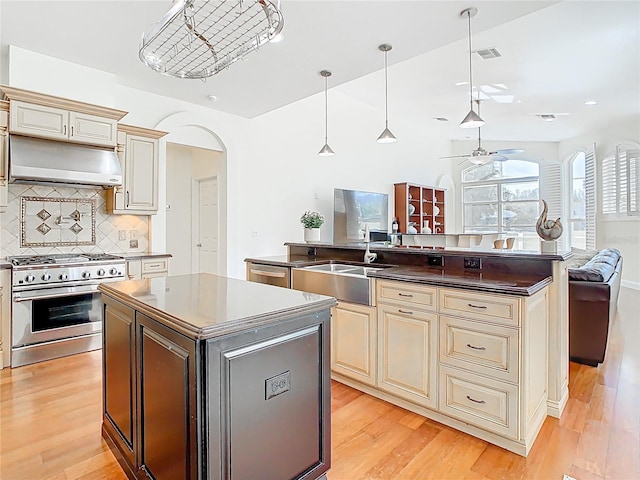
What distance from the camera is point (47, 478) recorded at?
1.78m

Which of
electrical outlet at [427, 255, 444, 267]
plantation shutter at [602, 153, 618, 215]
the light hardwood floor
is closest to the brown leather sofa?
the light hardwood floor

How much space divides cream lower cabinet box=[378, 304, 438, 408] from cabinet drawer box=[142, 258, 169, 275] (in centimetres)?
280

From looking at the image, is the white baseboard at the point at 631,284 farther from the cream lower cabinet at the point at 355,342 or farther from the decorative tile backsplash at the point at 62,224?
the decorative tile backsplash at the point at 62,224

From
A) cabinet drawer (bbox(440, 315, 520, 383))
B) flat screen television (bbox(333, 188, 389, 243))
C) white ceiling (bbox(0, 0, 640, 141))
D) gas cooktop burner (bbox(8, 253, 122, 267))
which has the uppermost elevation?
white ceiling (bbox(0, 0, 640, 141))

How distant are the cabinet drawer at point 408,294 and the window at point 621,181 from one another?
7.11 meters

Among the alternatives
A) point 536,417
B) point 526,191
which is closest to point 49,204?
point 536,417

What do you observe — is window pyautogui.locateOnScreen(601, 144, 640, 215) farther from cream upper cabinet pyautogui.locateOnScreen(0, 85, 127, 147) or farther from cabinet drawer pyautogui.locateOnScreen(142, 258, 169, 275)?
cream upper cabinet pyautogui.locateOnScreen(0, 85, 127, 147)

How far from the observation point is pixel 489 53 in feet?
14.3

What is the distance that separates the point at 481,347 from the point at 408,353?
477mm

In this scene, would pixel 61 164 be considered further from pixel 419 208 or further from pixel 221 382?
pixel 419 208

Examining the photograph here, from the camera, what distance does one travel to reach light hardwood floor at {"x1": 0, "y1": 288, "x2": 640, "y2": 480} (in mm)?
1816

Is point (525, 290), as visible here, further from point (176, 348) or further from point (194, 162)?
point (194, 162)

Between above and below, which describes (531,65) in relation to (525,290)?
above

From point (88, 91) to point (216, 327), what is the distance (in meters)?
3.85
